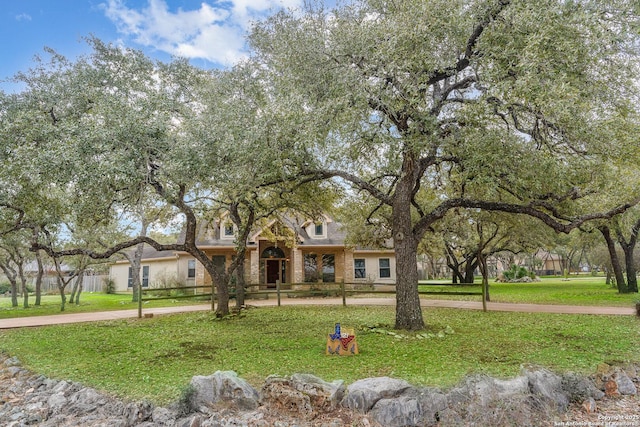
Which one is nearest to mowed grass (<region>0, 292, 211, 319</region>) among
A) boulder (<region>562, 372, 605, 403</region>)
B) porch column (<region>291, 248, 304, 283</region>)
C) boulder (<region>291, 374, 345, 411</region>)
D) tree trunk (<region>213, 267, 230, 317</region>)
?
porch column (<region>291, 248, 304, 283</region>)

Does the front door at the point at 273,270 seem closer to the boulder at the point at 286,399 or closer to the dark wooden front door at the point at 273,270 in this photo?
the dark wooden front door at the point at 273,270

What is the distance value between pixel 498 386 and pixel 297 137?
569 cm

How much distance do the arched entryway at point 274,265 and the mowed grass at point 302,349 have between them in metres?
10.7

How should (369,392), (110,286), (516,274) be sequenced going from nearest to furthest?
(369,392)
(110,286)
(516,274)

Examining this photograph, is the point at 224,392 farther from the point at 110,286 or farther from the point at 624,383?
the point at 110,286

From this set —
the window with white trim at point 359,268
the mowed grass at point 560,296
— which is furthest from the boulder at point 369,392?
the window with white trim at point 359,268

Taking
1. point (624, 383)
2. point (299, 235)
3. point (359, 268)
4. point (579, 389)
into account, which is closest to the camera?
point (579, 389)

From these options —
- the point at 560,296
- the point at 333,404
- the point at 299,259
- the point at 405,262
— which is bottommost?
the point at 560,296

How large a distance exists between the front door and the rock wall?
17947 millimetres

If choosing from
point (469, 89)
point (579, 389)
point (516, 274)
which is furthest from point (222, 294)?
point (516, 274)

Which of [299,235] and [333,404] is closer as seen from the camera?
[333,404]

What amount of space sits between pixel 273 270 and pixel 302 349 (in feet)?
52.2

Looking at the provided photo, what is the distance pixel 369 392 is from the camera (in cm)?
542

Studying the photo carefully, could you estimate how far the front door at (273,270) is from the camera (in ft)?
78.8
